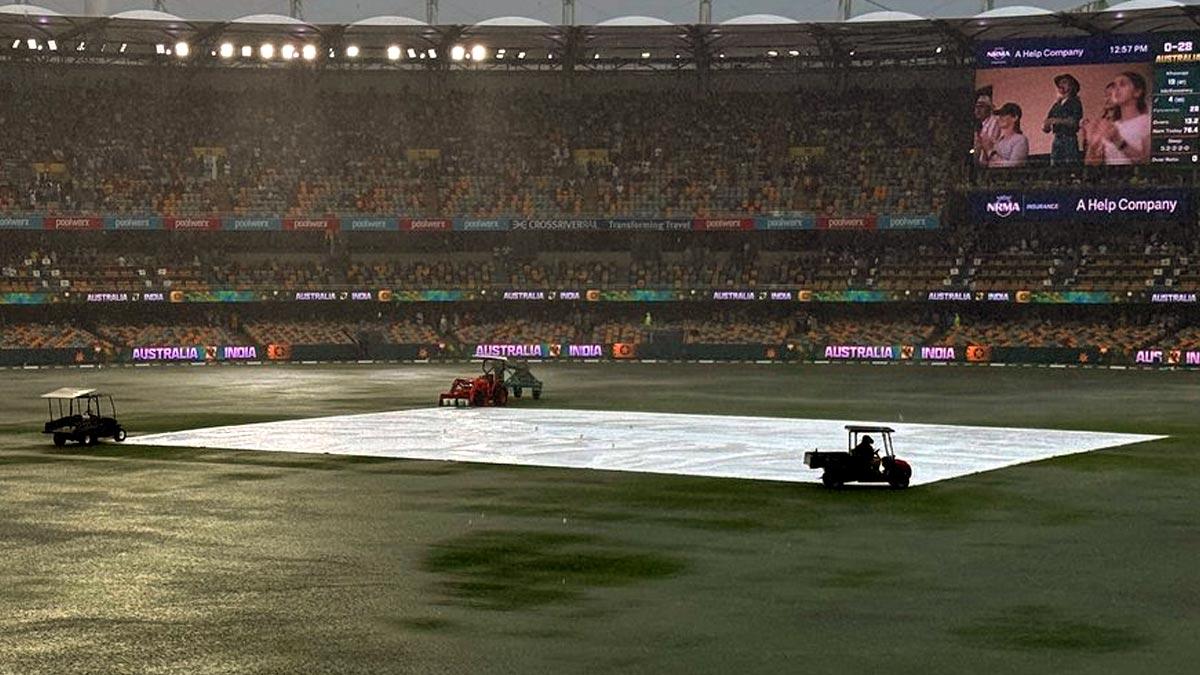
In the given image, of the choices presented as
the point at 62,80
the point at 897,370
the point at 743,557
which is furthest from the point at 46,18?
the point at 743,557

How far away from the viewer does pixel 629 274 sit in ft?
299

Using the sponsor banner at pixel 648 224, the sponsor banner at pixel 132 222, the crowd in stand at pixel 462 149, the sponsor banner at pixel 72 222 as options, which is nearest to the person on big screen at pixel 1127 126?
the crowd in stand at pixel 462 149

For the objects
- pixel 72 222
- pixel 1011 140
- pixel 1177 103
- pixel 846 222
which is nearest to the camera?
pixel 1177 103

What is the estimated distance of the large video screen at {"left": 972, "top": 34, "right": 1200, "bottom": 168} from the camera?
77.2 m

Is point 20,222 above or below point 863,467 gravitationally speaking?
above

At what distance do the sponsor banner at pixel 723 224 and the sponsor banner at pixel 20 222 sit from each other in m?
38.3

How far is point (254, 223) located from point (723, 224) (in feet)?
92.2

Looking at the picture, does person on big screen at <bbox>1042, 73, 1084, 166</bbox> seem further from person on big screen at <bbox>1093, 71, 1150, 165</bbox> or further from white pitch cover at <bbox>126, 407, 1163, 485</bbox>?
white pitch cover at <bbox>126, 407, 1163, 485</bbox>

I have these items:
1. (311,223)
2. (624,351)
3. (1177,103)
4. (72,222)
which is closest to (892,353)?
(624,351)

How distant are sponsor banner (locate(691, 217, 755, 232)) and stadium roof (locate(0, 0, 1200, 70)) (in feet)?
36.7

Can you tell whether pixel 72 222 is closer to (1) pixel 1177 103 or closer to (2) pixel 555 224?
(2) pixel 555 224

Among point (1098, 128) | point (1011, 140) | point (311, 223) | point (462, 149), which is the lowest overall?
point (311, 223)

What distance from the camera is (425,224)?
8956cm

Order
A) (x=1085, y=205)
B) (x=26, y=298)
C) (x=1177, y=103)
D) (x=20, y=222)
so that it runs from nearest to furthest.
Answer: (x=1177, y=103) < (x=26, y=298) < (x=1085, y=205) < (x=20, y=222)
